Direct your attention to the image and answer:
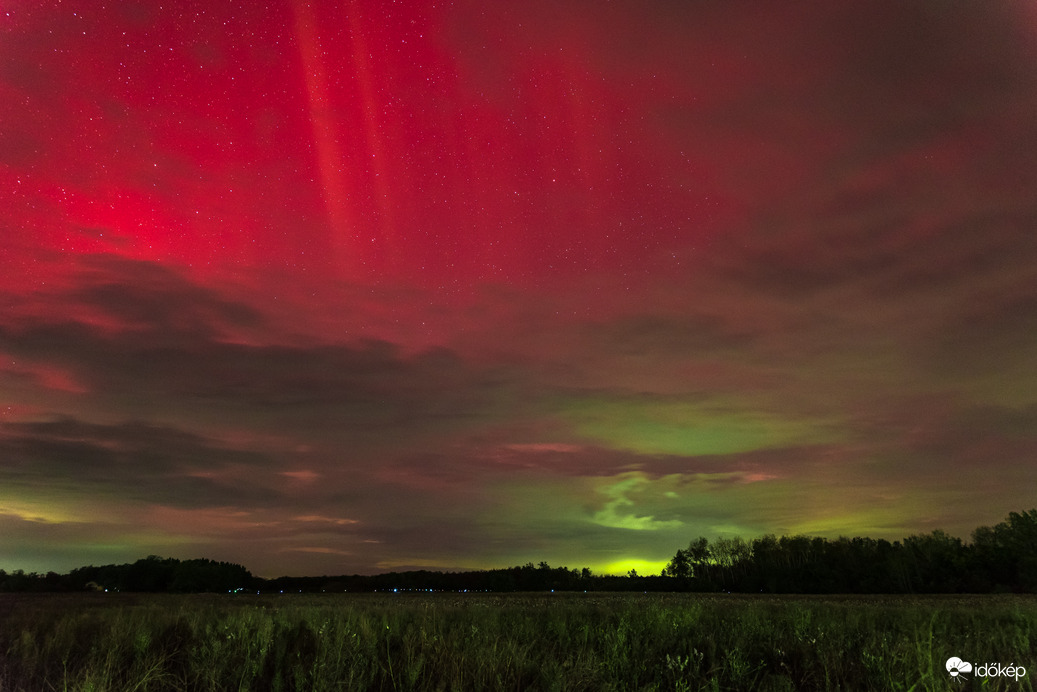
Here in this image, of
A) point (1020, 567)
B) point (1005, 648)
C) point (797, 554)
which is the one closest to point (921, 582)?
point (1020, 567)

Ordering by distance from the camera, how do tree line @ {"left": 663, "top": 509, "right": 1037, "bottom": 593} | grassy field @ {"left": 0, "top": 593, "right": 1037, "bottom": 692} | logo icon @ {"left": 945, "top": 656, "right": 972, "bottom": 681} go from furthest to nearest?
tree line @ {"left": 663, "top": 509, "right": 1037, "bottom": 593}, logo icon @ {"left": 945, "top": 656, "right": 972, "bottom": 681}, grassy field @ {"left": 0, "top": 593, "right": 1037, "bottom": 692}

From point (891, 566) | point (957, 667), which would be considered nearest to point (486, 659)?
point (957, 667)

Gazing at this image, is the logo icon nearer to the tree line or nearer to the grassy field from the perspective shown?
the grassy field

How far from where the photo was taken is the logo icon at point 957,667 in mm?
6434

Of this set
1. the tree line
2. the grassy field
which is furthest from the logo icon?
the tree line

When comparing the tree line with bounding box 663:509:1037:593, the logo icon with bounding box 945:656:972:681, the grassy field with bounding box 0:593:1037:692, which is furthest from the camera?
the tree line with bounding box 663:509:1037:593

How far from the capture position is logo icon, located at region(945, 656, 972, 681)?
6.43 metres

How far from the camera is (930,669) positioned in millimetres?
5773

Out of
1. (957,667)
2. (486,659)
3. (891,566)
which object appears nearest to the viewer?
(486,659)

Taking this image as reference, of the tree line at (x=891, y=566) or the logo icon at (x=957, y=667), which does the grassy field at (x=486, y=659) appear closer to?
the logo icon at (x=957, y=667)

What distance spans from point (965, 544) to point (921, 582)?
13.1 m

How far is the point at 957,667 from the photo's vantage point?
21.7ft

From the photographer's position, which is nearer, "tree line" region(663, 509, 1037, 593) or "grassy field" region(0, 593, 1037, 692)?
"grassy field" region(0, 593, 1037, 692)

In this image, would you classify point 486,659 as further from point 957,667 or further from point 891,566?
point 891,566
